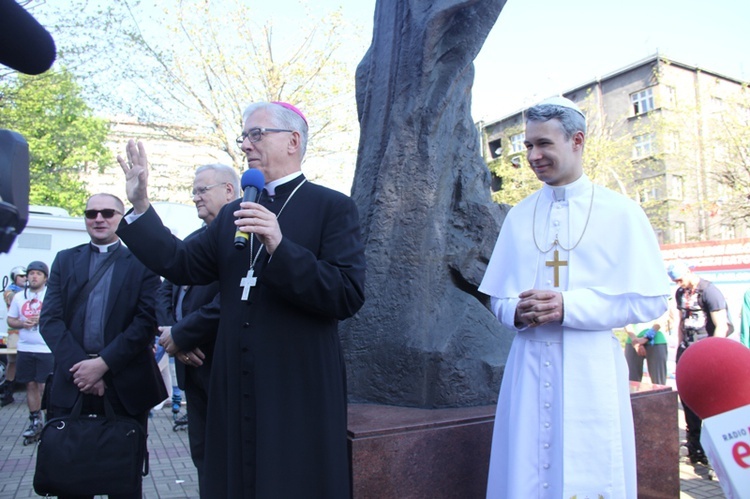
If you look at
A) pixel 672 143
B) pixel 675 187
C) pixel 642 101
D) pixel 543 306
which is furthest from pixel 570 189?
pixel 642 101

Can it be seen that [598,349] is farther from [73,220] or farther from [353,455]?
[73,220]

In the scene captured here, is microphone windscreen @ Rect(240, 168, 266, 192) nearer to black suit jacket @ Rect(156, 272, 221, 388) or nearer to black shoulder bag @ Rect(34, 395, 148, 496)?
black suit jacket @ Rect(156, 272, 221, 388)

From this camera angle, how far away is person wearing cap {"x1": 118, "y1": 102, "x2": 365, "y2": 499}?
7.38 feet

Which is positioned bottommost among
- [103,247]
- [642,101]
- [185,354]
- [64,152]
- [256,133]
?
[185,354]

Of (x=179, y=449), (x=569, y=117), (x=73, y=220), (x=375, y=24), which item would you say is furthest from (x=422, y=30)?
(x=73, y=220)

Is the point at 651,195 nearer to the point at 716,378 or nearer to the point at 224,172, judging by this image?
the point at 224,172

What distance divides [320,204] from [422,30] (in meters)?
1.86

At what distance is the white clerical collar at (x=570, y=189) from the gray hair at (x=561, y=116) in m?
0.21

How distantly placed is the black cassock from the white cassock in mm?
712

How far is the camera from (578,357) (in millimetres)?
2443

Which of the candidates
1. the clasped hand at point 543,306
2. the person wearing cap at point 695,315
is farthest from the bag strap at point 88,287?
the person wearing cap at point 695,315

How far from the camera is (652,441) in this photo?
3574mm

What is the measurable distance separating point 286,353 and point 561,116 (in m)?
1.46

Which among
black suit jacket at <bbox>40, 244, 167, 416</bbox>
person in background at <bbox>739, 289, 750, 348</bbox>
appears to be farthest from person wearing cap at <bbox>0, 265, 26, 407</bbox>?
person in background at <bbox>739, 289, 750, 348</bbox>
